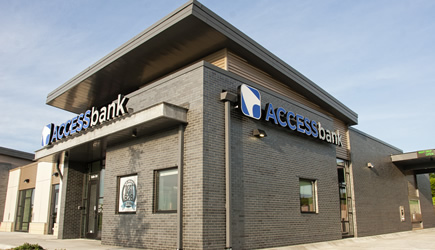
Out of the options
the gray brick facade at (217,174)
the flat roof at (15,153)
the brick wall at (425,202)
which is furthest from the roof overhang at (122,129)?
the brick wall at (425,202)

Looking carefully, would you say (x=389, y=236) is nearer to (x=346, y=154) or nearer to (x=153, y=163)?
(x=346, y=154)

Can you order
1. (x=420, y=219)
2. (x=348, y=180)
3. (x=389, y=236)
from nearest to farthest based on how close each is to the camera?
1. (x=348, y=180)
2. (x=389, y=236)
3. (x=420, y=219)

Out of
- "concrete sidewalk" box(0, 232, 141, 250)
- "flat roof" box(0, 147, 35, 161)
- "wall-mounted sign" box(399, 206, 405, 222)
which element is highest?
"flat roof" box(0, 147, 35, 161)

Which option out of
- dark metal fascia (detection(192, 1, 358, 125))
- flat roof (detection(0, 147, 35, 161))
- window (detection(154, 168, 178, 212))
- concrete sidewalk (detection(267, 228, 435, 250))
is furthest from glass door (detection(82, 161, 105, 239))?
flat roof (detection(0, 147, 35, 161))

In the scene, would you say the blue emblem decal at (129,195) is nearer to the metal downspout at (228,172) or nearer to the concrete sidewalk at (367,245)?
the metal downspout at (228,172)

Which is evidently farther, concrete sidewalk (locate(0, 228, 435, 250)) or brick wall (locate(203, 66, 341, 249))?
concrete sidewalk (locate(0, 228, 435, 250))

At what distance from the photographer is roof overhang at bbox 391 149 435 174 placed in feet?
71.8

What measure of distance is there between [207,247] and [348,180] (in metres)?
10.9

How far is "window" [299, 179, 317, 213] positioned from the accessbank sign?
1907mm

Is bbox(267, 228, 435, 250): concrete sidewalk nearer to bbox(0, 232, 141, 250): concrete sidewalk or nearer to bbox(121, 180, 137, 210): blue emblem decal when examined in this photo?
bbox(121, 180, 137, 210): blue emblem decal

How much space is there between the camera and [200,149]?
395 inches

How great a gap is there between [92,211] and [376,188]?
15.0 meters

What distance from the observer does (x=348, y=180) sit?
17.9 m

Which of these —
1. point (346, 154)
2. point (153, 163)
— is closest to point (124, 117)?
point (153, 163)
